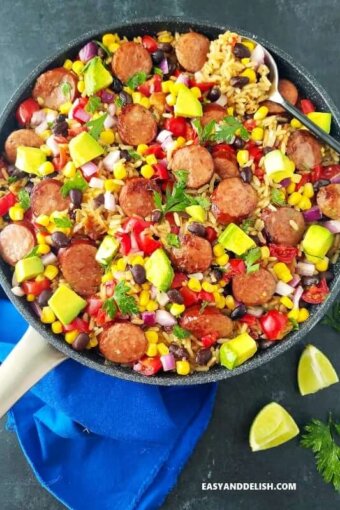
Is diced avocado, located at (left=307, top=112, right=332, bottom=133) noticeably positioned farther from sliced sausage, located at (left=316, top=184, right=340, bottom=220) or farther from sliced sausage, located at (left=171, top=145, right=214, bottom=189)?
sliced sausage, located at (left=171, top=145, right=214, bottom=189)

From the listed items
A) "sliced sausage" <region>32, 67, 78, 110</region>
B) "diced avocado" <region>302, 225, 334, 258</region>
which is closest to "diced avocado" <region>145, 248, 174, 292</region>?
"diced avocado" <region>302, 225, 334, 258</region>

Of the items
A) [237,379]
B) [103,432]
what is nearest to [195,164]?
[237,379]

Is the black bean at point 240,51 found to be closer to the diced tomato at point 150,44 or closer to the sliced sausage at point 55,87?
the diced tomato at point 150,44

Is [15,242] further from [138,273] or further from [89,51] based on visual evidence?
[89,51]

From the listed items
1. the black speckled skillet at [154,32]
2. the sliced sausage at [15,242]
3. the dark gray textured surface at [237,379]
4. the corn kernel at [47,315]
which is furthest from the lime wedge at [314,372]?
the sliced sausage at [15,242]

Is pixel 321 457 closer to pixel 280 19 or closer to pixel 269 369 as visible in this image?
pixel 269 369

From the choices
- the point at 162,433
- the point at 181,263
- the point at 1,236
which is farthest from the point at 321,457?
the point at 1,236
